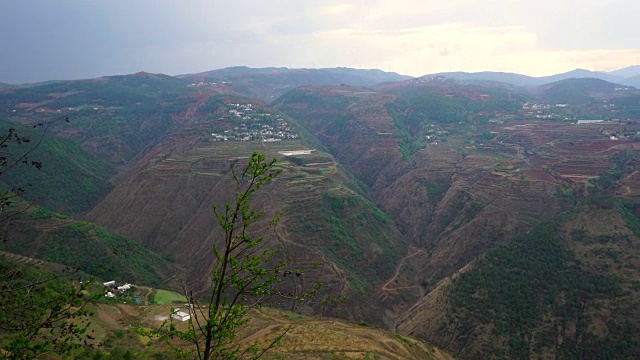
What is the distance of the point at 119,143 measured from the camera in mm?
154125

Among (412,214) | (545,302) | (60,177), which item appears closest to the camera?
(545,302)

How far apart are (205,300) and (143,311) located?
14483 mm

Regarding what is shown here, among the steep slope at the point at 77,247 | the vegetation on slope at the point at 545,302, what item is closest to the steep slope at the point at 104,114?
the steep slope at the point at 77,247

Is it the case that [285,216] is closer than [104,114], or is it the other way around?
[285,216]

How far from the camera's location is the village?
411ft

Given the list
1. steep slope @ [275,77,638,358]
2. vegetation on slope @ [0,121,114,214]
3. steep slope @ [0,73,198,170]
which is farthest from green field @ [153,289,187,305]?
steep slope @ [0,73,198,170]

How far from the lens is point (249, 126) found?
449 feet

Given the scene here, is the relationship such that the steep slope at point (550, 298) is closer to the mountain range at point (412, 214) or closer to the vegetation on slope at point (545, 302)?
the vegetation on slope at point (545, 302)

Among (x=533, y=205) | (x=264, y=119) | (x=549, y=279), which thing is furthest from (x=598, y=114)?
(x=549, y=279)

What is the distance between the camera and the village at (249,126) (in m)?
125

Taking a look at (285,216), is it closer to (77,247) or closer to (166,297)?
(166,297)

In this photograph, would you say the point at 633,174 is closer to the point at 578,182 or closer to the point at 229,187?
the point at 578,182

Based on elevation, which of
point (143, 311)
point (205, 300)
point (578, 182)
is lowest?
point (205, 300)

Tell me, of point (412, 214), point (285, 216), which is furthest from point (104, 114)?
point (412, 214)
